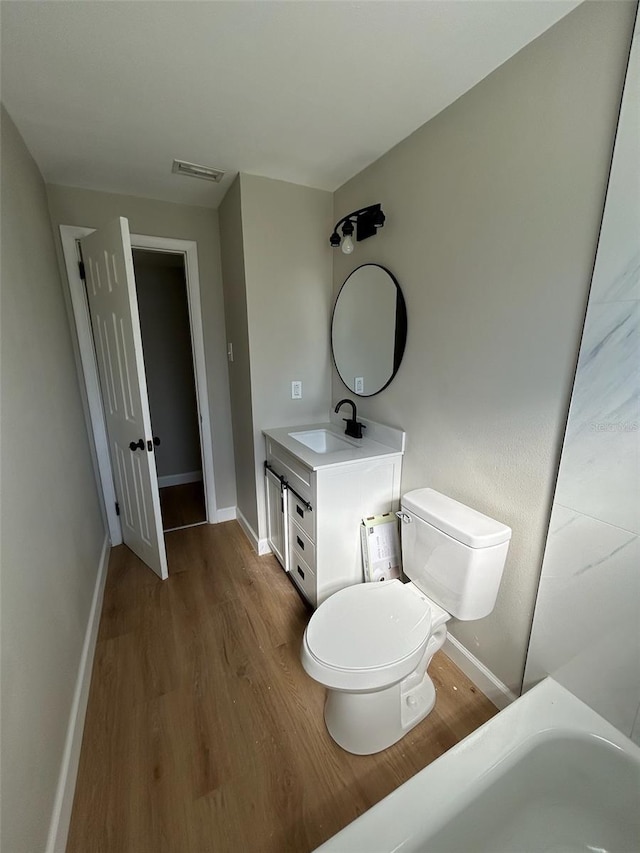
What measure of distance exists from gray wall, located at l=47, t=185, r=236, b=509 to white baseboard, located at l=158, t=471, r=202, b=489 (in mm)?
996

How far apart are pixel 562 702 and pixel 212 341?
259 centimetres

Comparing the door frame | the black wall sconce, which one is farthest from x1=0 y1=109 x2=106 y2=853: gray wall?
the black wall sconce

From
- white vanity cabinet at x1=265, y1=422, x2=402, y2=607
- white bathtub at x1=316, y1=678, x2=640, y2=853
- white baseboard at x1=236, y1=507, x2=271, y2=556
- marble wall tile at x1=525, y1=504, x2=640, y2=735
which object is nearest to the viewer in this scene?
white bathtub at x1=316, y1=678, x2=640, y2=853

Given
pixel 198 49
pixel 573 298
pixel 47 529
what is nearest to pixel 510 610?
pixel 573 298

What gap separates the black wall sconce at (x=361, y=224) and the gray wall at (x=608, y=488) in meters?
0.98

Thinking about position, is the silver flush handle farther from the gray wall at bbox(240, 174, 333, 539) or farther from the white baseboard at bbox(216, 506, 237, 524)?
the white baseboard at bbox(216, 506, 237, 524)

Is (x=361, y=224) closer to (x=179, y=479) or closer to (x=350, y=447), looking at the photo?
(x=350, y=447)

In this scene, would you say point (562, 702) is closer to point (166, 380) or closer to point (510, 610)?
point (510, 610)

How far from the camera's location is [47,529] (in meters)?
1.24

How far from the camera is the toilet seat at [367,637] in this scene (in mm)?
1121

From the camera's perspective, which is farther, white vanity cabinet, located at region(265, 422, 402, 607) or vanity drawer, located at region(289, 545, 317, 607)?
vanity drawer, located at region(289, 545, 317, 607)

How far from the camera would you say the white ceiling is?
975mm

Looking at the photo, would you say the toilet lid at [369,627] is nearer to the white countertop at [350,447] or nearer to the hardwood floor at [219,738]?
the hardwood floor at [219,738]

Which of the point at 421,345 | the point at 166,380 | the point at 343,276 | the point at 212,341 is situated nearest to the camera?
the point at 421,345
